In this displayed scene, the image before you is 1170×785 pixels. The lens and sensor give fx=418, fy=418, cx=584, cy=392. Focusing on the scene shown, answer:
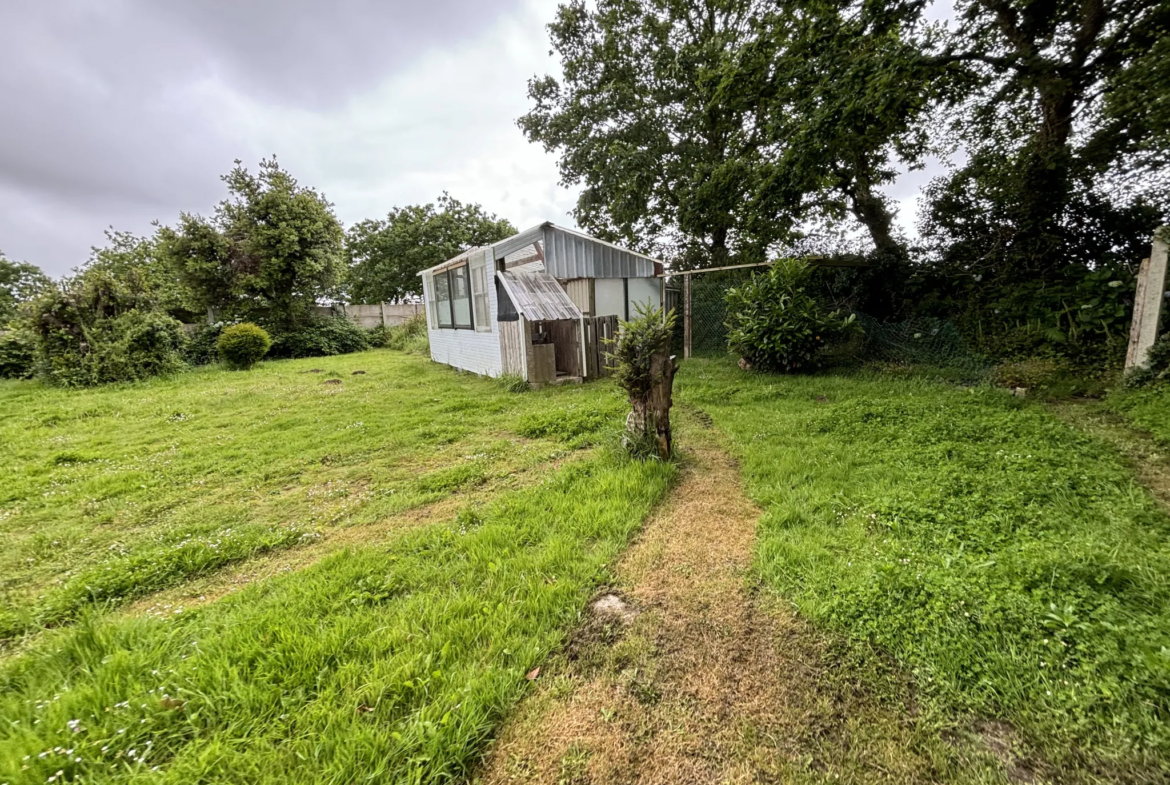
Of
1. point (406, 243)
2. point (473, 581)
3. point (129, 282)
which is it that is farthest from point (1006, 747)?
point (406, 243)

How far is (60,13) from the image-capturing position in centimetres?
484

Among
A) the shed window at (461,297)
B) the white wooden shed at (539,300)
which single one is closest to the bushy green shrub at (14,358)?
the white wooden shed at (539,300)

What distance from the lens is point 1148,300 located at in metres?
Result: 4.74

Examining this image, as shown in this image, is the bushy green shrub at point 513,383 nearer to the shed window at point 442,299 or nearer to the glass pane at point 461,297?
the glass pane at point 461,297

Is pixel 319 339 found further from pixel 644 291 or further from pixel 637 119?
pixel 637 119

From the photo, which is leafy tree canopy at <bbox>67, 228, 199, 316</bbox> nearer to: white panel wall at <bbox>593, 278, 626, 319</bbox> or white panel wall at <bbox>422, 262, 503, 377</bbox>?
white panel wall at <bbox>422, 262, 503, 377</bbox>

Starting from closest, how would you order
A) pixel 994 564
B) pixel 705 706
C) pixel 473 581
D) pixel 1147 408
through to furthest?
pixel 705 706 < pixel 994 564 < pixel 473 581 < pixel 1147 408

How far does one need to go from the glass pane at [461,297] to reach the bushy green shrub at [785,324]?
19.3ft

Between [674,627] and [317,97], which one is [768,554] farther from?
[317,97]

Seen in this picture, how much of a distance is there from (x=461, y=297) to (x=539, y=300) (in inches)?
112

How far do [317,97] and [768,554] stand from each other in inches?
412

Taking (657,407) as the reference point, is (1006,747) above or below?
below

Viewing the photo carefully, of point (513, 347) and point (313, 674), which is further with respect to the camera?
point (513, 347)

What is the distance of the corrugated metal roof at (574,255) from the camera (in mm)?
8477
